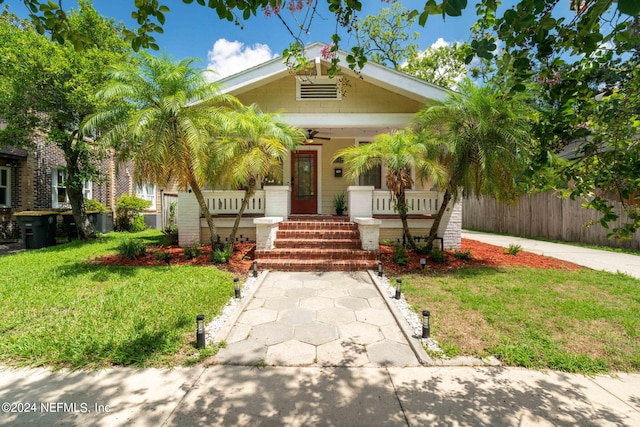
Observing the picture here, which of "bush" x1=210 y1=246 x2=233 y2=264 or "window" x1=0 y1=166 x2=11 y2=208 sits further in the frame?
"window" x1=0 y1=166 x2=11 y2=208

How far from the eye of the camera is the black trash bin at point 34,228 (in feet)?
30.2

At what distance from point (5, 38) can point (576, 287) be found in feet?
48.0

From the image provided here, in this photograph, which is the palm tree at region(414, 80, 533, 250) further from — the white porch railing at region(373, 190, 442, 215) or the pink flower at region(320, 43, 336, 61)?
the pink flower at region(320, 43, 336, 61)

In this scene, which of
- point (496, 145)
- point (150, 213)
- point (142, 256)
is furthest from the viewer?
point (150, 213)

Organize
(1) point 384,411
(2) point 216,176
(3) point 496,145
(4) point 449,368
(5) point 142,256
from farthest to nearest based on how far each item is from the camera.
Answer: (5) point 142,256 < (2) point 216,176 < (3) point 496,145 < (4) point 449,368 < (1) point 384,411

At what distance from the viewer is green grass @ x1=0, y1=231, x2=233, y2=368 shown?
9.77 ft

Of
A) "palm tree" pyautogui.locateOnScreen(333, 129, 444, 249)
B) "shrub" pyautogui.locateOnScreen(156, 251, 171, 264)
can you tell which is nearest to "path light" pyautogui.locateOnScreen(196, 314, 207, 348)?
"shrub" pyautogui.locateOnScreen(156, 251, 171, 264)

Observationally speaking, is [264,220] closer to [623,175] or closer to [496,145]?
[496,145]

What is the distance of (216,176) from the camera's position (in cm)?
678

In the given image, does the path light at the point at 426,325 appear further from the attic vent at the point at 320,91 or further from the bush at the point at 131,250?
the attic vent at the point at 320,91

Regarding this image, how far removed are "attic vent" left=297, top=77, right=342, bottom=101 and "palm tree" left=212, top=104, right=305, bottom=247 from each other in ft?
9.64

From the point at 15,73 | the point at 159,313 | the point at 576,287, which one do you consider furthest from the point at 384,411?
the point at 15,73

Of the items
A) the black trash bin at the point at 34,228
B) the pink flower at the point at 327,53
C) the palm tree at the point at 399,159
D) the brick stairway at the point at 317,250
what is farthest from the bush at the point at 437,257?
the black trash bin at the point at 34,228

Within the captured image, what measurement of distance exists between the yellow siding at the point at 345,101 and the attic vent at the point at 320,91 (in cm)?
15
